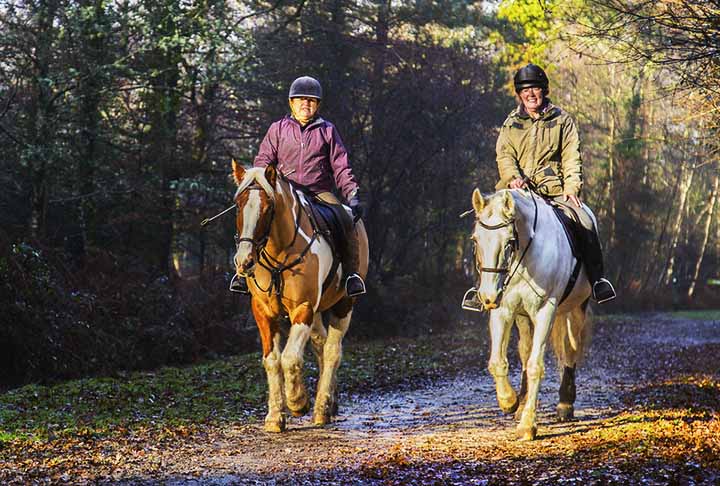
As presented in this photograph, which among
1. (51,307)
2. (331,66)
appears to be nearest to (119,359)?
(51,307)

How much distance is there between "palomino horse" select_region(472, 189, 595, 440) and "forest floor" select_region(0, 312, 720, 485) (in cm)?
66

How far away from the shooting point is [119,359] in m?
15.2

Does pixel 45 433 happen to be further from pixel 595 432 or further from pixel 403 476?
pixel 595 432

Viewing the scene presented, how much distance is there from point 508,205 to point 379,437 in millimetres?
2624

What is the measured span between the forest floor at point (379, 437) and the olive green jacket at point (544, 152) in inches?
101

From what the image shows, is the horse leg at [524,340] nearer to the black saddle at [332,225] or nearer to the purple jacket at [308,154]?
the black saddle at [332,225]

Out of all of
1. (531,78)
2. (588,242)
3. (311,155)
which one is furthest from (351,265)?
(531,78)

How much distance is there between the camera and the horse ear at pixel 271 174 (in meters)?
8.67

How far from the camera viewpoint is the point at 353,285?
9695mm

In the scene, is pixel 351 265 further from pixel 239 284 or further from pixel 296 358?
pixel 296 358

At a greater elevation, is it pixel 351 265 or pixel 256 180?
pixel 256 180

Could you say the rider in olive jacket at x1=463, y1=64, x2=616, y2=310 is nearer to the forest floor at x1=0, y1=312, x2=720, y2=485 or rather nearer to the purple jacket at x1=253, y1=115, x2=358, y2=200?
the purple jacket at x1=253, y1=115, x2=358, y2=200

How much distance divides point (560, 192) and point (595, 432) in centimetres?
258

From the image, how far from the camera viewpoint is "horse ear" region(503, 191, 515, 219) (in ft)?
27.3
